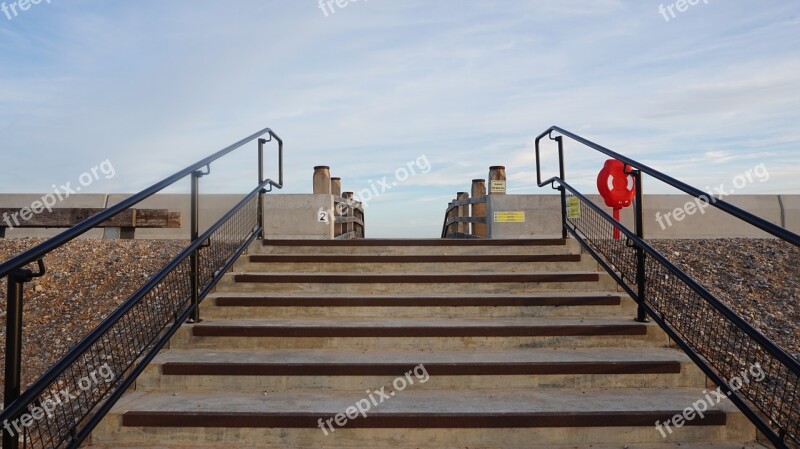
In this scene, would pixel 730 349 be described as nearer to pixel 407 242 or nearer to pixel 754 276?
pixel 754 276

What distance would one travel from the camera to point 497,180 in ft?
27.7

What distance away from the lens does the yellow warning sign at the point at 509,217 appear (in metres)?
8.04

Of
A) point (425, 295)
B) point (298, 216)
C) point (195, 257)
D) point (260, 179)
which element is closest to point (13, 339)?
point (195, 257)

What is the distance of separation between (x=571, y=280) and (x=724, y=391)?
6.23 feet

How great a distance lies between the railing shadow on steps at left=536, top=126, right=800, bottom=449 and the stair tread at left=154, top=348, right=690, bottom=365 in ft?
0.89

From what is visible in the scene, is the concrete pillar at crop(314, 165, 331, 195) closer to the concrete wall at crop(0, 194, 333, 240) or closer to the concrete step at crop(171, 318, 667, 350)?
the concrete wall at crop(0, 194, 333, 240)

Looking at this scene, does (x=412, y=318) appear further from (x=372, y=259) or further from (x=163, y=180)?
(x=163, y=180)

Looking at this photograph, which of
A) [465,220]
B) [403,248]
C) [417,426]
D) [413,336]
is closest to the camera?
[417,426]

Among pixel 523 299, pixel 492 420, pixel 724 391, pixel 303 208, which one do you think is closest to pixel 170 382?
pixel 492 420

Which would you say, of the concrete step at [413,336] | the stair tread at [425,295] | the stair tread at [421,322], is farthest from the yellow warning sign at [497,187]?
the concrete step at [413,336]

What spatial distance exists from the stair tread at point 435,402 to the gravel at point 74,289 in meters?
2.09

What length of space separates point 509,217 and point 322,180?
2.94 m

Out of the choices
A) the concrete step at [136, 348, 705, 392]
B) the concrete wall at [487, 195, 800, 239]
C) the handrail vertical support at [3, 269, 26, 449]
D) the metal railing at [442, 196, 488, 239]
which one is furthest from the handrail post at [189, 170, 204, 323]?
the metal railing at [442, 196, 488, 239]

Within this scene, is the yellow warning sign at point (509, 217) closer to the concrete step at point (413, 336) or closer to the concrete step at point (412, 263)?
the concrete step at point (412, 263)
